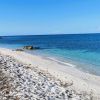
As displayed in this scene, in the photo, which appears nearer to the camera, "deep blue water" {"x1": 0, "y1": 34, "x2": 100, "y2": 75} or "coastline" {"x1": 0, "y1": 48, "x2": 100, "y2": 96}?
"coastline" {"x1": 0, "y1": 48, "x2": 100, "y2": 96}

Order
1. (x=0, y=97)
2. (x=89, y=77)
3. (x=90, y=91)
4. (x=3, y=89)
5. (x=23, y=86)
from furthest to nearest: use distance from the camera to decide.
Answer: (x=89, y=77), (x=90, y=91), (x=23, y=86), (x=3, y=89), (x=0, y=97)

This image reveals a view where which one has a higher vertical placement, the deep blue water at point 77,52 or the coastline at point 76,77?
the coastline at point 76,77

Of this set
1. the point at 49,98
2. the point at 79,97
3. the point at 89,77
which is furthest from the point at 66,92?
the point at 89,77

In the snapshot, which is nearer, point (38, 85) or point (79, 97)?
point (79, 97)

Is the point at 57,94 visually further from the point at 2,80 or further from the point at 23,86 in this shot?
the point at 2,80

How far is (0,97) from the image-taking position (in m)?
7.32

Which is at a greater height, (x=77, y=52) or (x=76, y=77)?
(x=76, y=77)

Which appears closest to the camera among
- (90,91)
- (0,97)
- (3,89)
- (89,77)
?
(0,97)

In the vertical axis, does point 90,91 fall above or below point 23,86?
below

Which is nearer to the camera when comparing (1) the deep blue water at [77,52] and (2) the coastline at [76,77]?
(2) the coastline at [76,77]

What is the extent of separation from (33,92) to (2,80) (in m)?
1.86

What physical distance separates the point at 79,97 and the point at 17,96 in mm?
2542

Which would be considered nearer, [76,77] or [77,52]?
[76,77]

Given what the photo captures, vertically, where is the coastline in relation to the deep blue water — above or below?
above
